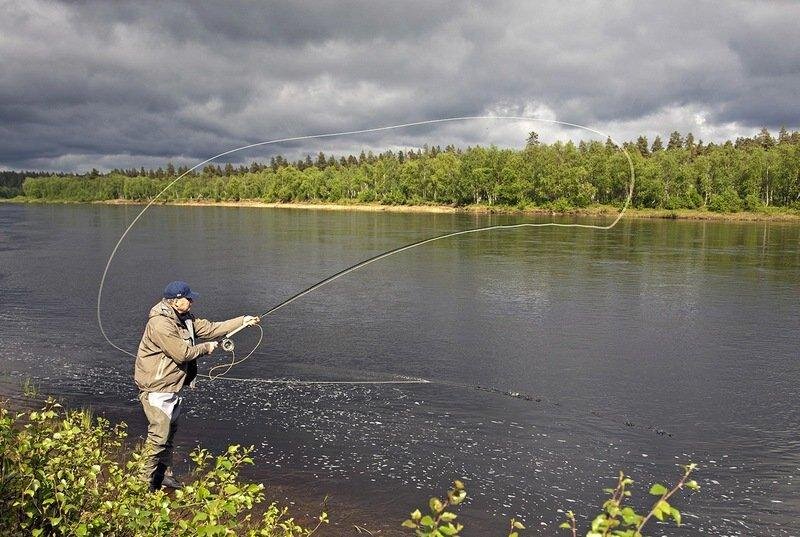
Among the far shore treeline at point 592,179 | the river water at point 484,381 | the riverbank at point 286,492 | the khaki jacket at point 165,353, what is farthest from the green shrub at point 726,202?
the khaki jacket at point 165,353

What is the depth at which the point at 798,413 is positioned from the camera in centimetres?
989

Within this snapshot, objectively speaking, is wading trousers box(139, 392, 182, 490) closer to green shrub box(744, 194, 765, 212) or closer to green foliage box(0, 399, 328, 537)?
green foliage box(0, 399, 328, 537)

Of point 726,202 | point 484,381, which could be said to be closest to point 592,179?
point 726,202

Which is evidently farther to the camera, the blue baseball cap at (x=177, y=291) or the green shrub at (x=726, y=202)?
the green shrub at (x=726, y=202)

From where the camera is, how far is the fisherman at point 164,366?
6.30 meters

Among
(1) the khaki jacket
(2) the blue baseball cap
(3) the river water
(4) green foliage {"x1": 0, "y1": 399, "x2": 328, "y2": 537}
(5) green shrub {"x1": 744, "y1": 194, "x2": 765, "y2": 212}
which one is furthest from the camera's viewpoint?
(5) green shrub {"x1": 744, "y1": 194, "x2": 765, "y2": 212}

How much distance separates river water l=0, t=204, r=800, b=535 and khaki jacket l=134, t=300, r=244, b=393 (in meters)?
1.97

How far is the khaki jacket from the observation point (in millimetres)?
6273

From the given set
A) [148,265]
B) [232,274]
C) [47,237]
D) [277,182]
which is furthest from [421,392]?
[277,182]

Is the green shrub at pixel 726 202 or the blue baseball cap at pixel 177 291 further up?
the green shrub at pixel 726 202

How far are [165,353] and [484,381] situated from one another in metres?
6.66

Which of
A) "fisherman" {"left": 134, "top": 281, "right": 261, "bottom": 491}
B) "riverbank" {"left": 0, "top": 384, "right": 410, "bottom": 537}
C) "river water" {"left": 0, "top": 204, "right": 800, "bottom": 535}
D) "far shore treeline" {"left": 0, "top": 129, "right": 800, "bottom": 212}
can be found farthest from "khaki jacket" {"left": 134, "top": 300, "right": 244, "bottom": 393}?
"far shore treeline" {"left": 0, "top": 129, "right": 800, "bottom": 212}

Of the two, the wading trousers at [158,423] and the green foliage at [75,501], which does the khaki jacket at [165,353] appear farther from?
the green foliage at [75,501]

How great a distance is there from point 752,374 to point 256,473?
9961 mm
